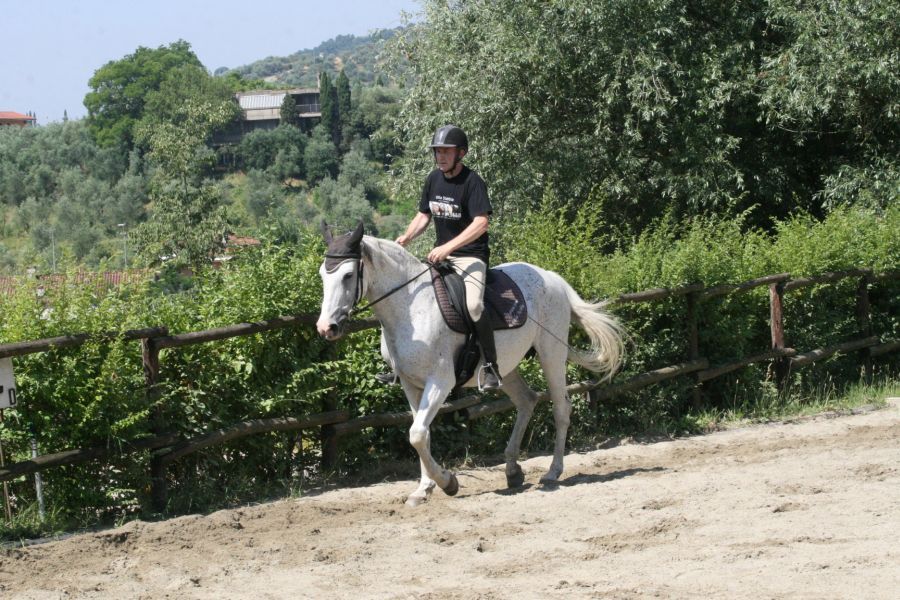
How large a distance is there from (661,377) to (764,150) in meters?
9.49

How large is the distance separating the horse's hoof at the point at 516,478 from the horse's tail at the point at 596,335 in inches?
55.7

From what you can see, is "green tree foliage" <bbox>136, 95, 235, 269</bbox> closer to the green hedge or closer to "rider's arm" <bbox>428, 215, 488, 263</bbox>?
the green hedge

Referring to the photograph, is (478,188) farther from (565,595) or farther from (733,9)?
(733,9)

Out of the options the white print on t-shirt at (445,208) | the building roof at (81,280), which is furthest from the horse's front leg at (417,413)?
the building roof at (81,280)

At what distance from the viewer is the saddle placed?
760 cm

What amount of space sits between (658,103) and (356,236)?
1165cm

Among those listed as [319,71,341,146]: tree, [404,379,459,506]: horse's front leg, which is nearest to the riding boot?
[404,379,459,506]: horse's front leg

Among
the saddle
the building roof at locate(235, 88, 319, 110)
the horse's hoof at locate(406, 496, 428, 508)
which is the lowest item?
the horse's hoof at locate(406, 496, 428, 508)

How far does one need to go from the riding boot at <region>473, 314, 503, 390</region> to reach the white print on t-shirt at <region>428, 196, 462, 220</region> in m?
0.81

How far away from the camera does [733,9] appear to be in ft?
59.7

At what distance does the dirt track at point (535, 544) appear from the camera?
5445mm

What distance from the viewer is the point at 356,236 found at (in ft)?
22.9

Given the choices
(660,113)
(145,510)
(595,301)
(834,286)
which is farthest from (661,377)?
(660,113)

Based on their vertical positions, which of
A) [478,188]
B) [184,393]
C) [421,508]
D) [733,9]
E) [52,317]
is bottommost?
[421,508]
